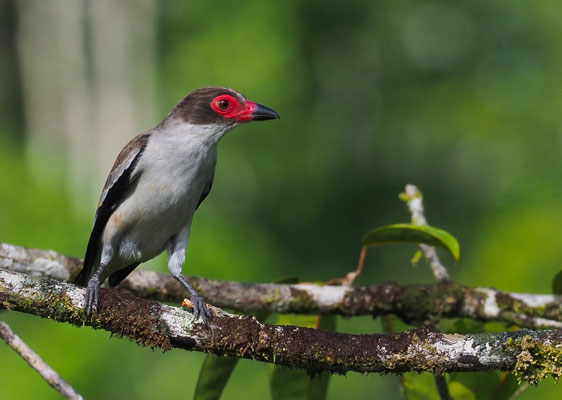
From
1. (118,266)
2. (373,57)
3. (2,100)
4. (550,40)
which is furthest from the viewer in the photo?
(2,100)

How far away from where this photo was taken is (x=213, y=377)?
4098mm

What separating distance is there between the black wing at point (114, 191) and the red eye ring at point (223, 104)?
44 centimetres

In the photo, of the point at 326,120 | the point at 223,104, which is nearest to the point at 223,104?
the point at 223,104

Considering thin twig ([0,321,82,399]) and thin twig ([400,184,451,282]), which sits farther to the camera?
thin twig ([400,184,451,282])

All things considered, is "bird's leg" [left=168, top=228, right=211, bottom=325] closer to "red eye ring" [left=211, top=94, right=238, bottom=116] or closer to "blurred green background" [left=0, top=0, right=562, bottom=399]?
"red eye ring" [left=211, top=94, right=238, bottom=116]

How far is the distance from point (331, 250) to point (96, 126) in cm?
1044

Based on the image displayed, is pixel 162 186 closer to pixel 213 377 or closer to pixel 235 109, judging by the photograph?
pixel 235 109

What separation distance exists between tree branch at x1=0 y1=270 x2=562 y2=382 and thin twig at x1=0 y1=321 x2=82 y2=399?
34cm

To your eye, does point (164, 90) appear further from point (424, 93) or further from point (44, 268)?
point (44, 268)

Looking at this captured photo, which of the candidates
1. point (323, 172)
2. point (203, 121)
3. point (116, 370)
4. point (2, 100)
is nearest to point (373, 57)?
point (323, 172)

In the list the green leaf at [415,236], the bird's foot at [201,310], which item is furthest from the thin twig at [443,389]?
the bird's foot at [201,310]

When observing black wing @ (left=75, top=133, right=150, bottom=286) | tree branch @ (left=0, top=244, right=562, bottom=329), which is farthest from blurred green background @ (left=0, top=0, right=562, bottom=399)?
tree branch @ (left=0, top=244, right=562, bottom=329)

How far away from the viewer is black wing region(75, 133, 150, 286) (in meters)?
4.50

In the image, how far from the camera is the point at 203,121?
4.75m
